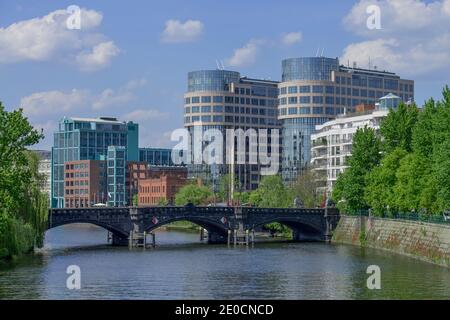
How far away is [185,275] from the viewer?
277ft

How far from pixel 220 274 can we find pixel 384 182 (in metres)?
39.1

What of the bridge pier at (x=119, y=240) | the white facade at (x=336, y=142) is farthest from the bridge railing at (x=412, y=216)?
the white facade at (x=336, y=142)

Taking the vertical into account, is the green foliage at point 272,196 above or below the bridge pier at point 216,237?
above

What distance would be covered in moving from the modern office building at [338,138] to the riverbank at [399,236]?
3204 cm

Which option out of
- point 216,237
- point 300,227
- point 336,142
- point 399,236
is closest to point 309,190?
point 336,142

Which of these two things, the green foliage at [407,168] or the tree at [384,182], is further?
the tree at [384,182]

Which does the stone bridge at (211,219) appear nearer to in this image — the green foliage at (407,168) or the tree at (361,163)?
the green foliage at (407,168)

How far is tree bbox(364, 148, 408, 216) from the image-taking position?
117 metres

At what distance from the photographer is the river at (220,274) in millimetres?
70750

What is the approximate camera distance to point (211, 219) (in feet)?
452

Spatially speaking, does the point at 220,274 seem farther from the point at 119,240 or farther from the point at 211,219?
the point at 211,219

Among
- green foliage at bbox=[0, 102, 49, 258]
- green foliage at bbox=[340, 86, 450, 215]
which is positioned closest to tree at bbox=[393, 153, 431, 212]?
green foliage at bbox=[340, 86, 450, 215]

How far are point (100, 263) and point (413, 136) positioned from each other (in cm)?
4014

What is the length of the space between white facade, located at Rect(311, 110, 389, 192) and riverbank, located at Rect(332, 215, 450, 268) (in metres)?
33.3
